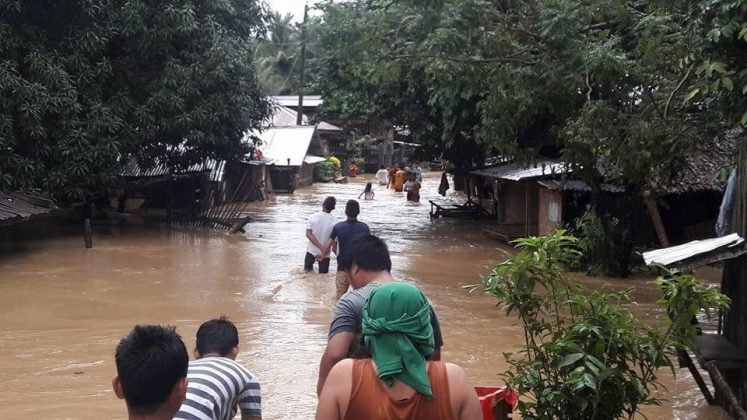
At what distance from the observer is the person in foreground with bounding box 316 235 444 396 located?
13.3ft

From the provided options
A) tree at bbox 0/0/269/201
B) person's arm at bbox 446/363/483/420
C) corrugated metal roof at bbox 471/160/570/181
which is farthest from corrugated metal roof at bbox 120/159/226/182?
person's arm at bbox 446/363/483/420

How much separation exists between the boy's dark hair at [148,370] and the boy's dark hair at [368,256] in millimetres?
1499

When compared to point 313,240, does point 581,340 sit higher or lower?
higher

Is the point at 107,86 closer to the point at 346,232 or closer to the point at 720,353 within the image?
the point at 346,232

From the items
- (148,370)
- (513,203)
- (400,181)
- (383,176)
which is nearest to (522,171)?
(513,203)

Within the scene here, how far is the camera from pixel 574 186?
1608cm

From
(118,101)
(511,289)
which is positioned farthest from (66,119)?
(511,289)

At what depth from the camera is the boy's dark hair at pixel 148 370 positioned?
2.82m

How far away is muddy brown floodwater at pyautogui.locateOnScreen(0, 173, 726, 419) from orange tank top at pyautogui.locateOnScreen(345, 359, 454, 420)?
4808 mm

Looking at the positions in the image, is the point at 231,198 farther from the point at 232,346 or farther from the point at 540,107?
the point at 232,346

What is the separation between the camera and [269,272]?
51.3 feet

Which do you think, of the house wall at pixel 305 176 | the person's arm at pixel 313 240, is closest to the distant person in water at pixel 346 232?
the person's arm at pixel 313 240

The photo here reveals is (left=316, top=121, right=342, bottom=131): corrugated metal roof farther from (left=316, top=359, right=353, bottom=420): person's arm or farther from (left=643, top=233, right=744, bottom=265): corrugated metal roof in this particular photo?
(left=316, top=359, right=353, bottom=420): person's arm

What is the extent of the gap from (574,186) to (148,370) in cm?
1399
